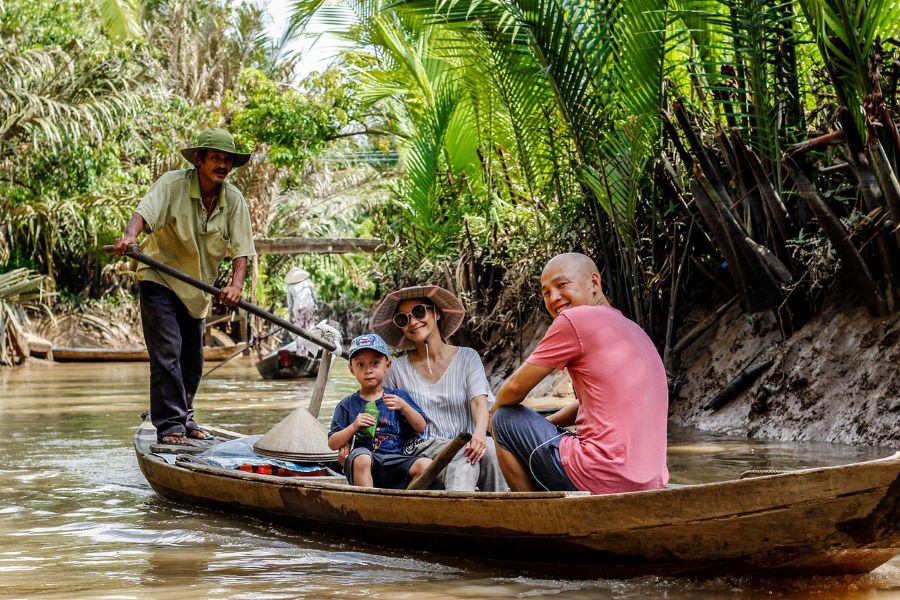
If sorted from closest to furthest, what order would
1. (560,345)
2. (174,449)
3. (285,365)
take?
(560,345) → (174,449) → (285,365)

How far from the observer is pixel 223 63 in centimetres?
2464

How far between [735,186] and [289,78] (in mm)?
20371

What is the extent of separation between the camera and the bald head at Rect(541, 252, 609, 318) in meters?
3.45

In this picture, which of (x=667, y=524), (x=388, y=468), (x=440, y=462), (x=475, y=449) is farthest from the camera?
(x=388, y=468)

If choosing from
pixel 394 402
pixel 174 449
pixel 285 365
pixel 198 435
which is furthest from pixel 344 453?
pixel 285 365

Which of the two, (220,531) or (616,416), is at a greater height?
(616,416)

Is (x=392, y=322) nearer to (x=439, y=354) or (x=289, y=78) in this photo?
(x=439, y=354)

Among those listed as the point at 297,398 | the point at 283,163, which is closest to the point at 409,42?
the point at 297,398

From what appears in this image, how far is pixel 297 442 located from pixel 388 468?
0.99 m

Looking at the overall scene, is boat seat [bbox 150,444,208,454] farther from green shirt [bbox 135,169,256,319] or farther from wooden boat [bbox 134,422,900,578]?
wooden boat [bbox 134,422,900,578]

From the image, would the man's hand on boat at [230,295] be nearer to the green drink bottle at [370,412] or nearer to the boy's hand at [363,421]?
the green drink bottle at [370,412]

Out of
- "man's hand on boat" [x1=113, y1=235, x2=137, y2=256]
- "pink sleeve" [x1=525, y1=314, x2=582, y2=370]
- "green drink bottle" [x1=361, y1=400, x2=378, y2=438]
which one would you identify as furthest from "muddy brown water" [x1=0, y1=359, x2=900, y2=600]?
"man's hand on boat" [x1=113, y1=235, x2=137, y2=256]

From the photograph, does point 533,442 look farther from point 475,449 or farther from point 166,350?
point 166,350

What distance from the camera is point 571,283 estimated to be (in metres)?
3.46
